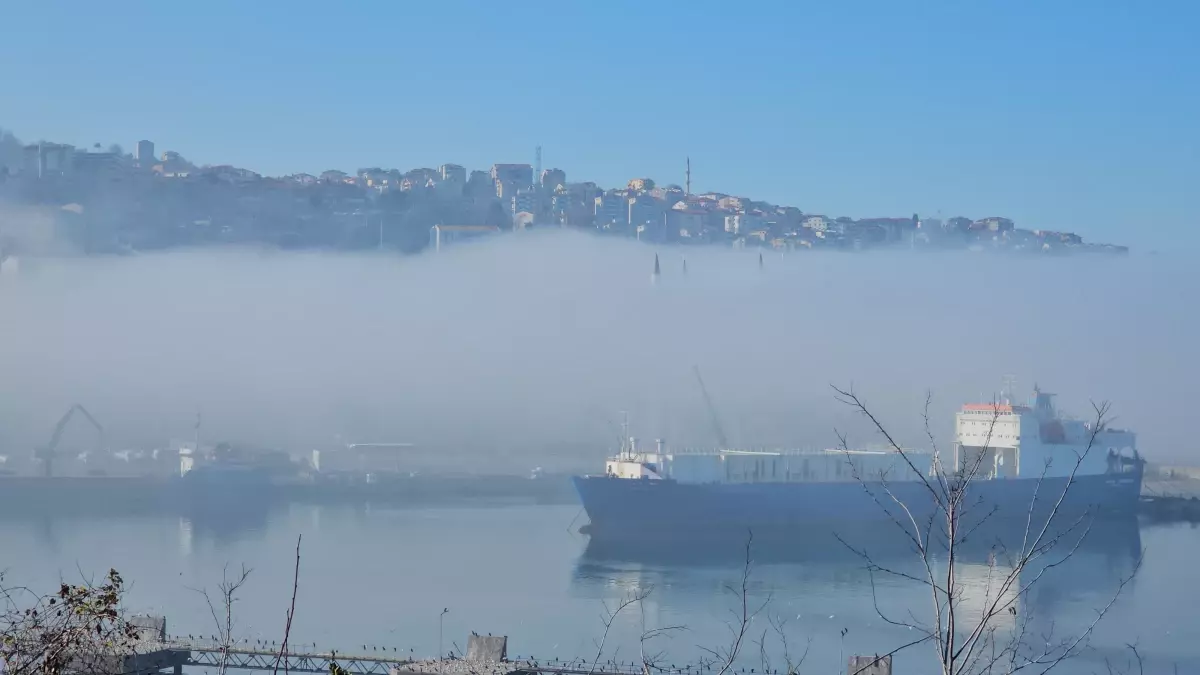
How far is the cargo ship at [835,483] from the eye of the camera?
28.1m

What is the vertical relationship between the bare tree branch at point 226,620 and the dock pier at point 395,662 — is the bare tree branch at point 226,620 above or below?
above

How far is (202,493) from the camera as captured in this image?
4306 centimetres

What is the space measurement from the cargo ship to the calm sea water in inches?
56.0

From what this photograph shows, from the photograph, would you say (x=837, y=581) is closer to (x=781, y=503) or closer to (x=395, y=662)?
(x=781, y=503)

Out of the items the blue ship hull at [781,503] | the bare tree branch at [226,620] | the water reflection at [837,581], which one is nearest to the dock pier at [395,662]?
the bare tree branch at [226,620]

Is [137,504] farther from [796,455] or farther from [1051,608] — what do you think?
[1051,608]

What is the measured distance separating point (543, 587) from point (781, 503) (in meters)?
11.1

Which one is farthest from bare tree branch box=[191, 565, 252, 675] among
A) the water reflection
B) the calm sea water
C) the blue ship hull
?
the blue ship hull

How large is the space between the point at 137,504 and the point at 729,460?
63.2 feet

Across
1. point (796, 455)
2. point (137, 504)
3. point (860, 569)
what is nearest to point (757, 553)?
point (860, 569)

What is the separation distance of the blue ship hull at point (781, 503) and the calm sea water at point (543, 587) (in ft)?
3.82

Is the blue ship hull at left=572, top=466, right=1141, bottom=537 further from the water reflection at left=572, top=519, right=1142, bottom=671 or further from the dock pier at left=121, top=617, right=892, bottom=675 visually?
the dock pier at left=121, top=617, right=892, bottom=675

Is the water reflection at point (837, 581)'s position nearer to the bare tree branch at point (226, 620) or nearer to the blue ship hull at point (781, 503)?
the blue ship hull at point (781, 503)

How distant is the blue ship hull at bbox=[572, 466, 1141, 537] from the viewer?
27906 mm
